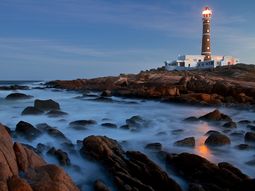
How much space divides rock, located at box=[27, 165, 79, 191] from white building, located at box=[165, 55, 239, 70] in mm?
56299

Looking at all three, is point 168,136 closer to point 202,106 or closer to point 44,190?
point 44,190

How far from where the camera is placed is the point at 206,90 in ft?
94.7

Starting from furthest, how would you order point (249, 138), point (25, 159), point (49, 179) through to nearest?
point (249, 138), point (25, 159), point (49, 179)

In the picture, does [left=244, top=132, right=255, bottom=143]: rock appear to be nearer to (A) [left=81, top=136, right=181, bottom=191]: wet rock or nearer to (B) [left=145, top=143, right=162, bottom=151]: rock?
(B) [left=145, top=143, right=162, bottom=151]: rock

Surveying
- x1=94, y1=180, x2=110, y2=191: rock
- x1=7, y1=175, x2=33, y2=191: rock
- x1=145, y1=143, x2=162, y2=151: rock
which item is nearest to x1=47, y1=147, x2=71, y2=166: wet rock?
x1=94, y1=180, x2=110, y2=191: rock

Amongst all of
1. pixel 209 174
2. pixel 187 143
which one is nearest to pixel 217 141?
pixel 187 143

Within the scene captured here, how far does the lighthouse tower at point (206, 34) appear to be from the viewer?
63.5 m

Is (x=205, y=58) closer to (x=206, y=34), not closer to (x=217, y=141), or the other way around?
(x=206, y=34)

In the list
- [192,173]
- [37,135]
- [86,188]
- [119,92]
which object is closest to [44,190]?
[86,188]

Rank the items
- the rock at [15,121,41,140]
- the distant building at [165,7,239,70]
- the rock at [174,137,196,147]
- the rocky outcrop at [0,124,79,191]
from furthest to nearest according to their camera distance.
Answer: the distant building at [165,7,239,70] < the rock at [15,121,41,140] < the rock at [174,137,196,147] < the rocky outcrop at [0,124,79,191]

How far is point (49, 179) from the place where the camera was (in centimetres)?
577

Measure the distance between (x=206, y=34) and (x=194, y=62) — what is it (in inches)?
190

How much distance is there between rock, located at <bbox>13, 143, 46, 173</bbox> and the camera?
6.39 meters

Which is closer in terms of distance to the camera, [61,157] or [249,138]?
[61,157]
